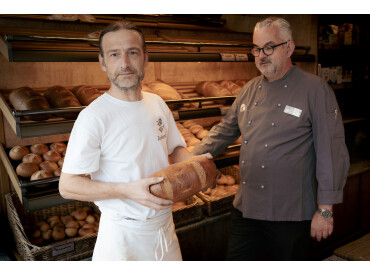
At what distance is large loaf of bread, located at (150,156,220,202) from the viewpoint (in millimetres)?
1318

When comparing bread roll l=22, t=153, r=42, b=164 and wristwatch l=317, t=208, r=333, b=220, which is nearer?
wristwatch l=317, t=208, r=333, b=220

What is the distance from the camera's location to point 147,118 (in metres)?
1.45

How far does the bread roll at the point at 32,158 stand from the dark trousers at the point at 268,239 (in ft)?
4.08

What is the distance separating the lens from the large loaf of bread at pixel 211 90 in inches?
111

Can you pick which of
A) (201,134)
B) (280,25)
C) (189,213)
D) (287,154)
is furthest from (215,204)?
(280,25)

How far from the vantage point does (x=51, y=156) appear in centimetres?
219

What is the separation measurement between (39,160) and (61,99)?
40cm

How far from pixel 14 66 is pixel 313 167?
210 centimetres

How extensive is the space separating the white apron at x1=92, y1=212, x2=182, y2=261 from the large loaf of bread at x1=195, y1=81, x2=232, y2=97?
5.07 feet

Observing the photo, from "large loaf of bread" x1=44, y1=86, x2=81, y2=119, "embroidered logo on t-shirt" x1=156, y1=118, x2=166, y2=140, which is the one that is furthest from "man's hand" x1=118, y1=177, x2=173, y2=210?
"large loaf of bread" x1=44, y1=86, x2=81, y2=119

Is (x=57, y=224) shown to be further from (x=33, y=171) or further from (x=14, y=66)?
(x=14, y=66)

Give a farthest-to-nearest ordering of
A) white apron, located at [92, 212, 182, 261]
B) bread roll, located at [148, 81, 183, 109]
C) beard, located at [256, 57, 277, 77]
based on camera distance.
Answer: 1. bread roll, located at [148, 81, 183, 109]
2. beard, located at [256, 57, 277, 77]
3. white apron, located at [92, 212, 182, 261]

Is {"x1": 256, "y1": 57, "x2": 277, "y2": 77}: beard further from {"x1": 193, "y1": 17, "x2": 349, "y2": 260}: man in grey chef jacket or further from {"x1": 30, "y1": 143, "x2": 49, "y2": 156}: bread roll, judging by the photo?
{"x1": 30, "y1": 143, "x2": 49, "y2": 156}: bread roll

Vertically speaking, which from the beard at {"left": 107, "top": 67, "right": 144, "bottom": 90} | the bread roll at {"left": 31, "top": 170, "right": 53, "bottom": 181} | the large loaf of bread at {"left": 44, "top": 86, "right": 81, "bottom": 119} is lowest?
the bread roll at {"left": 31, "top": 170, "right": 53, "bottom": 181}
